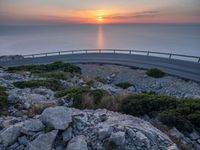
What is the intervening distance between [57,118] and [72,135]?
63cm

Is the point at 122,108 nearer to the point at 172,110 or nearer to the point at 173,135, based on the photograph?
the point at 172,110

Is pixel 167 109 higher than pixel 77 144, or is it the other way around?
pixel 77 144

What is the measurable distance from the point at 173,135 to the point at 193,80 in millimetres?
17696

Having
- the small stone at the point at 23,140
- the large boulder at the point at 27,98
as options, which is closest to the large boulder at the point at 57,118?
the small stone at the point at 23,140

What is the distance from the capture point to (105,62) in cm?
3800

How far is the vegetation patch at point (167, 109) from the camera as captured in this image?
10547mm

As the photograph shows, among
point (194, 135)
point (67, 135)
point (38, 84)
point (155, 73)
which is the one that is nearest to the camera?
point (67, 135)

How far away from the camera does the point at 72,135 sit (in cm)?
783

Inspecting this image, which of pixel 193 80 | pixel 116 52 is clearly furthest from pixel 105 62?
pixel 193 80

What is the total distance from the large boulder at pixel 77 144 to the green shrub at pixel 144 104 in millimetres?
4352

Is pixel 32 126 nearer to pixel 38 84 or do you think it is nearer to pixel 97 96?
pixel 97 96

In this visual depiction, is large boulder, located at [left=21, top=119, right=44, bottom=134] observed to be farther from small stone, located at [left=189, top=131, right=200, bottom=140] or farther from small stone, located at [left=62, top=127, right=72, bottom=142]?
small stone, located at [left=189, top=131, right=200, bottom=140]

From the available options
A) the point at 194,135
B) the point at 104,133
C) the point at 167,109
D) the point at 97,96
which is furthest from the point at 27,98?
the point at 194,135

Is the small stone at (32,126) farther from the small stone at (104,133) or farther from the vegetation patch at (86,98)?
the vegetation patch at (86,98)
